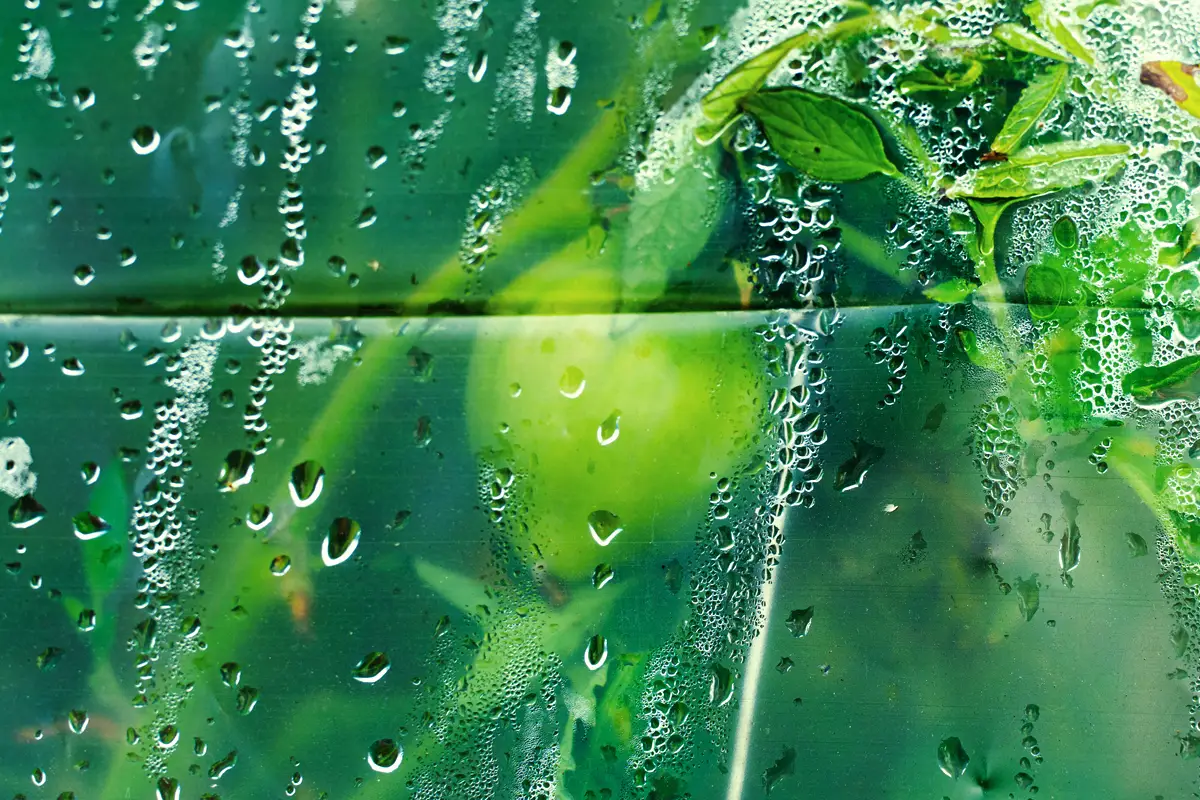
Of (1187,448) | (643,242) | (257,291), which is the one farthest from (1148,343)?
(257,291)

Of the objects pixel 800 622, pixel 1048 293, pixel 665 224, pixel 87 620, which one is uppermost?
pixel 665 224

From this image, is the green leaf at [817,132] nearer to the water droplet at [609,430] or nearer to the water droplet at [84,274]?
the water droplet at [609,430]

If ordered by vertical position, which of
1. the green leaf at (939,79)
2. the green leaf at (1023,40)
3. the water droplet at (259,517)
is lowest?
the water droplet at (259,517)

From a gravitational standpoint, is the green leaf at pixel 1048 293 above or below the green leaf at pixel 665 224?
below

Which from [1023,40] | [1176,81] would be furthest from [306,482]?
[1176,81]

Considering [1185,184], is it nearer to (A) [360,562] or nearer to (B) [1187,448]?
(B) [1187,448]

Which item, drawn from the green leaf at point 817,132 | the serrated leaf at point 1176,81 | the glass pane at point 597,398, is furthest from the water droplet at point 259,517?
the serrated leaf at point 1176,81

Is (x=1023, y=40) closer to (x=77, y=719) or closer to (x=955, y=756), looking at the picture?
(x=955, y=756)
